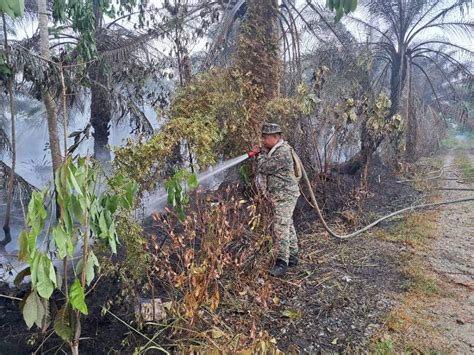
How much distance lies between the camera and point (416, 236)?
5242mm

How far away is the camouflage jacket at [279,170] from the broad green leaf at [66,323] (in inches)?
94.8

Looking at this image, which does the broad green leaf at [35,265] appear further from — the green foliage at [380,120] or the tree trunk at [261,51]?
the green foliage at [380,120]

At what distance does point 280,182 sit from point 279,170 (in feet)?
0.43

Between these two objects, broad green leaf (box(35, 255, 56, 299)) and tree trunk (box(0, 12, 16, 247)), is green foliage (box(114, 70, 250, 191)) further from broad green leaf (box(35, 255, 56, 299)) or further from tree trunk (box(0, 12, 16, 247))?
tree trunk (box(0, 12, 16, 247))

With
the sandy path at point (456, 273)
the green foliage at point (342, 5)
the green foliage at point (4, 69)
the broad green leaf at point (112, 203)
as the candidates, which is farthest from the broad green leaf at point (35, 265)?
the green foliage at point (4, 69)

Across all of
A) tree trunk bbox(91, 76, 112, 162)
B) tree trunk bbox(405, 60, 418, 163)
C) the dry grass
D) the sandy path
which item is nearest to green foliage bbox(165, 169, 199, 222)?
the dry grass

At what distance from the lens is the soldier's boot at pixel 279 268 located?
3918 mm

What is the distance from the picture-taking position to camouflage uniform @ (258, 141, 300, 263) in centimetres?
400

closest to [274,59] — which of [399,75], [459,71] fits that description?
[399,75]

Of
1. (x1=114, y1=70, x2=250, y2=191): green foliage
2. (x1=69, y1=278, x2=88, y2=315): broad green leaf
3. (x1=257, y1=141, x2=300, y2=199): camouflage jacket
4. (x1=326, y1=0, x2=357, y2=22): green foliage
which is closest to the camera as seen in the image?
(x1=69, y1=278, x2=88, y2=315): broad green leaf

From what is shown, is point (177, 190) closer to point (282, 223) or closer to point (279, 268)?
point (282, 223)

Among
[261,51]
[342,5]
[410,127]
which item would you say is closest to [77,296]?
[342,5]

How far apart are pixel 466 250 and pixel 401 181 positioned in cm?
449

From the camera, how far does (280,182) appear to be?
4.11 metres
